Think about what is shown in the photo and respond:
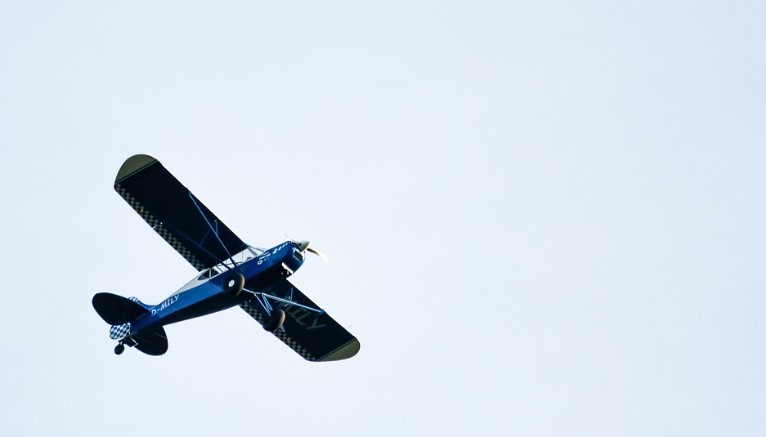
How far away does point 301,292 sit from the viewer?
31.1 meters

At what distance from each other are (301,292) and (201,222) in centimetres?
344

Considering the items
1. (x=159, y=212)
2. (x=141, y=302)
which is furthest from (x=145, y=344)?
(x=159, y=212)

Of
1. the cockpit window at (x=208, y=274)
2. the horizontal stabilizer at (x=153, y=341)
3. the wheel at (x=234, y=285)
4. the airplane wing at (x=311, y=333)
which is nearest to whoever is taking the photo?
the wheel at (x=234, y=285)

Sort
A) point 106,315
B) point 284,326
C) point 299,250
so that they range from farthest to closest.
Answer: point 284,326 < point 106,315 < point 299,250

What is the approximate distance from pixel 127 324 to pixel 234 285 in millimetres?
3749

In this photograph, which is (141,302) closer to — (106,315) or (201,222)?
(106,315)

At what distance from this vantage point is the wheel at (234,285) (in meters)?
28.3

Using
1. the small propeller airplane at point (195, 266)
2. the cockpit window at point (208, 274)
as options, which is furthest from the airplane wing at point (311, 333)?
the cockpit window at point (208, 274)

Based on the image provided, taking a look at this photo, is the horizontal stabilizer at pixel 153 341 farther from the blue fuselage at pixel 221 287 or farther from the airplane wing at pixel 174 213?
the airplane wing at pixel 174 213

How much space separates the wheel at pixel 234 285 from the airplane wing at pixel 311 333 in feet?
8.43

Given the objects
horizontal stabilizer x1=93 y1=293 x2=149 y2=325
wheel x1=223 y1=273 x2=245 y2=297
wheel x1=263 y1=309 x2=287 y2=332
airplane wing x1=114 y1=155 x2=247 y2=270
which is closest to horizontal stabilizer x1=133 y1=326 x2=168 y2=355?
horizontal stabilizer x1=93 y1=293 x2=149 y2=325

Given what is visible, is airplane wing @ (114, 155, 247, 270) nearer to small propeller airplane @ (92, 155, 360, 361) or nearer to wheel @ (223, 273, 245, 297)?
small propeller airplane @ (92, 155, 360, 361)

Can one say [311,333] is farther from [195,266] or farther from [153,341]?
[153,341]

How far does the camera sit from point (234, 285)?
2841 cm
